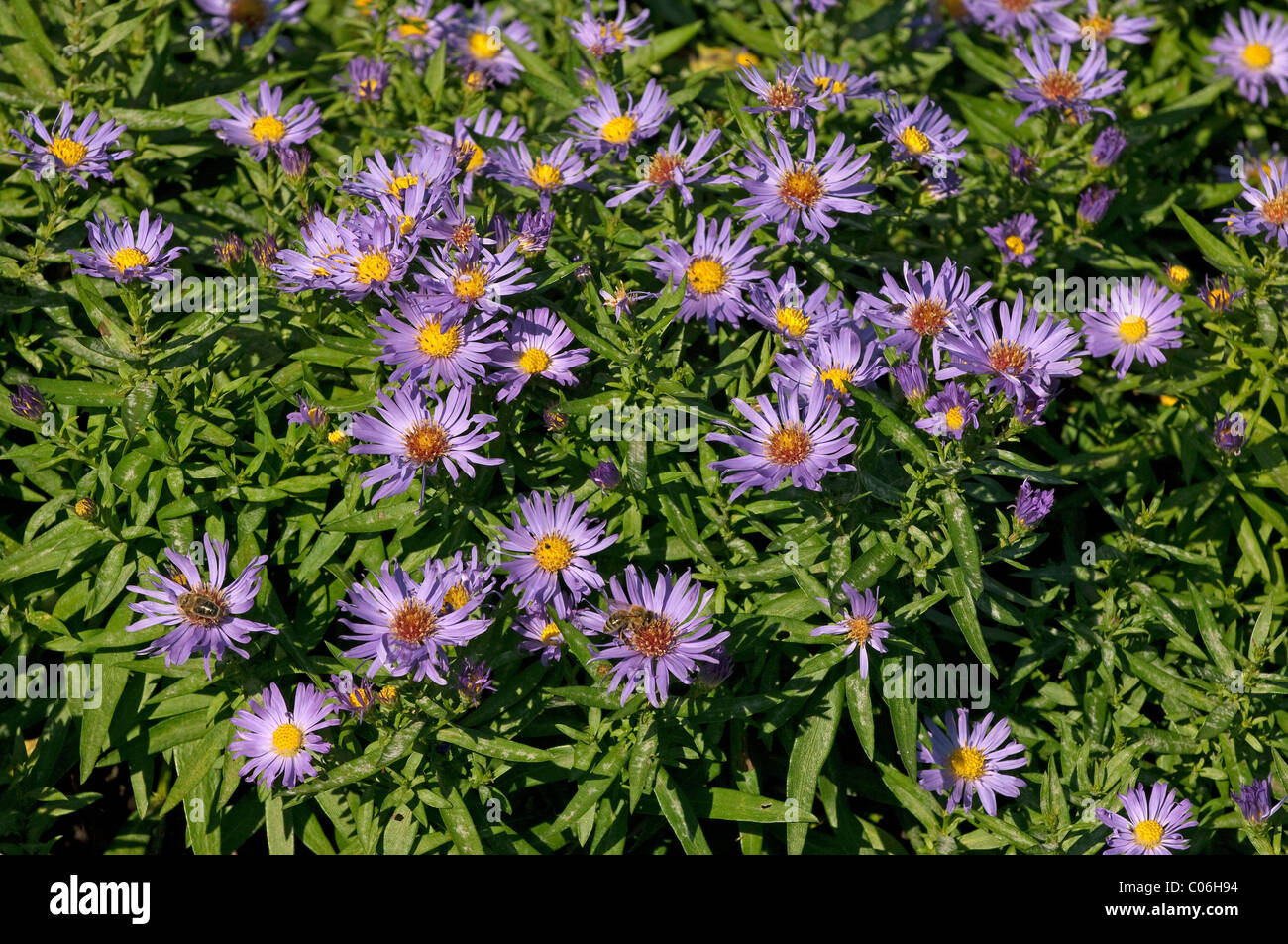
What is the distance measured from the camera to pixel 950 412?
345 cm

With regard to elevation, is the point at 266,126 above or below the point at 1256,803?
above

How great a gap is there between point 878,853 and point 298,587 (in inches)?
84.2

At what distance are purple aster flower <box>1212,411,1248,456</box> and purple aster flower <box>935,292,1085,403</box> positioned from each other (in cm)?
92

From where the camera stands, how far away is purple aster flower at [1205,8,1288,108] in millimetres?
5635

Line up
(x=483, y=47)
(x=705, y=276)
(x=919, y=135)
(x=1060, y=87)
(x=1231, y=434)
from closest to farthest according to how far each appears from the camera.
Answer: (x=705, y=276)
(x=1231, y=434)
(x=919, y=135)
(x=1060, y=87)
(x=483, y=47)

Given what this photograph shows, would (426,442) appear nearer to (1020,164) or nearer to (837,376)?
(837,376)

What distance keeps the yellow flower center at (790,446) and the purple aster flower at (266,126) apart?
2160 millimetres

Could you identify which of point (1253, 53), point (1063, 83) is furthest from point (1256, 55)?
point (1063, 83)

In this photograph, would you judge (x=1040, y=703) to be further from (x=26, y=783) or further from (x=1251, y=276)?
(x=26, y=783)

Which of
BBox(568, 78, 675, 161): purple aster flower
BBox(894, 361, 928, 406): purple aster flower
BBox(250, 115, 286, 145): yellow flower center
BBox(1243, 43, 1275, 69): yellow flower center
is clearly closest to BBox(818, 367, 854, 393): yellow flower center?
BBox(894, 361, 928, 406): purple aster flower

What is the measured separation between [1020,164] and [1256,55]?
193cm

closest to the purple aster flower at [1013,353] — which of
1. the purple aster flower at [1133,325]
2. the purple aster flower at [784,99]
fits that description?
the purple aster flower at [1133,325]

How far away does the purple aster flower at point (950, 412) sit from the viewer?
344cm

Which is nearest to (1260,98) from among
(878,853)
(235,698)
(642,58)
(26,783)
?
(642,58)
